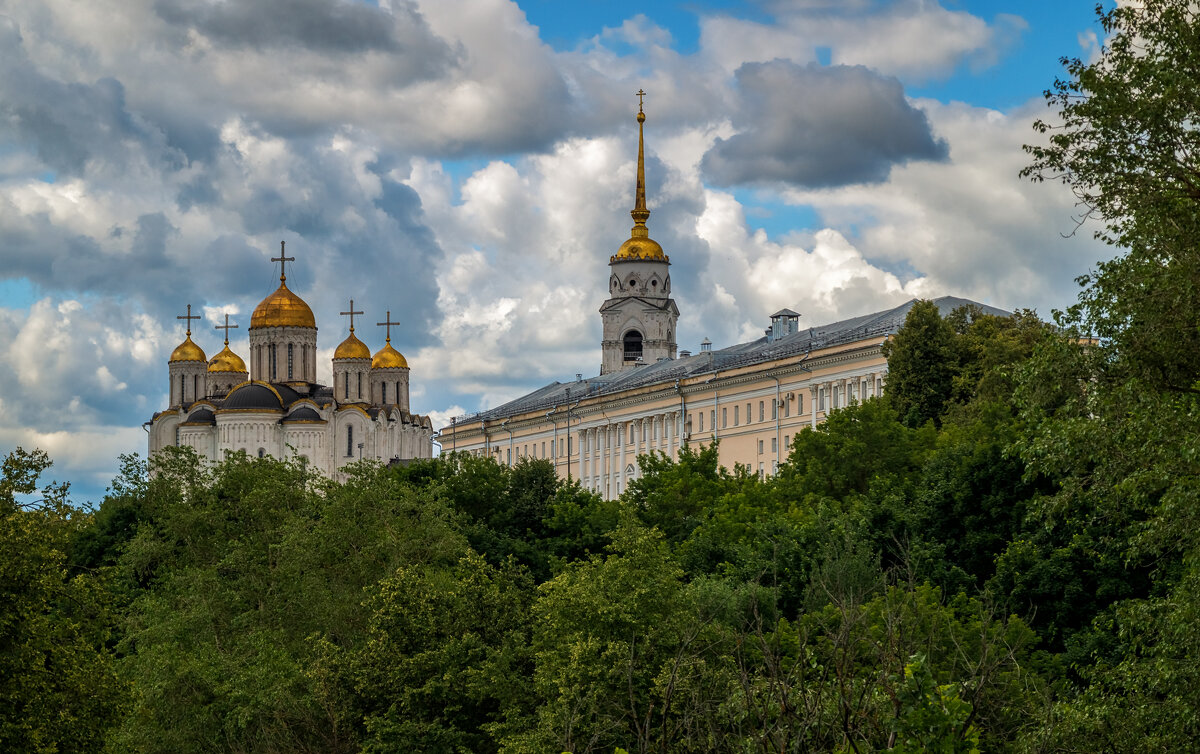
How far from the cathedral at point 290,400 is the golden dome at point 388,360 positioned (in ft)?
0.32

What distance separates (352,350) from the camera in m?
179

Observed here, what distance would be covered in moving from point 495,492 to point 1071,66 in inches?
Answer: 1711

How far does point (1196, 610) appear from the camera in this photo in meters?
25.5

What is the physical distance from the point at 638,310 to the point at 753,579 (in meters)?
131

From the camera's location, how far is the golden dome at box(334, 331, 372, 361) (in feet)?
586

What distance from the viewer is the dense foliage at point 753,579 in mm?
26516

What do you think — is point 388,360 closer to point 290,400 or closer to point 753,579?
point 290,400

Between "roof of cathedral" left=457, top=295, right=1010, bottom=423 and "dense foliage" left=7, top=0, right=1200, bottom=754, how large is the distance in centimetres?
2140

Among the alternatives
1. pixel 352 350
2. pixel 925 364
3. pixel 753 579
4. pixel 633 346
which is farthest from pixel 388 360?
pixel 753 579

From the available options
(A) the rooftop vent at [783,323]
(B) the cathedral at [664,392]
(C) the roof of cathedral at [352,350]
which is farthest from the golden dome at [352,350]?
(A) the rooftop vent at [783,323]

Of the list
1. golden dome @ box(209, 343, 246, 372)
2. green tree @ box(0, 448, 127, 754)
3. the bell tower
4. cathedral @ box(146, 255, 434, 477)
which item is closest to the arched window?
the bell tower

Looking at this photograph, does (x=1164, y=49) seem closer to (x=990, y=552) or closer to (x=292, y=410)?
(x=990, y=552)

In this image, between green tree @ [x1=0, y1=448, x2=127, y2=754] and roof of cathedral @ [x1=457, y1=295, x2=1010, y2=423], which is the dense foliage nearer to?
green tree @ [x1=0, y1=448, x2=127, y2=754]

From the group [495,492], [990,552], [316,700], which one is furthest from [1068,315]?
[495,492]
